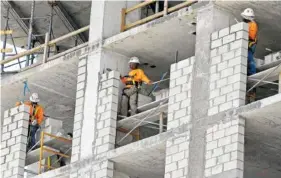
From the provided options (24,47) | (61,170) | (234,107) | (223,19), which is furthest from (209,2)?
(24,47)

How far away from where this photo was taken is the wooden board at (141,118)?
33812mm

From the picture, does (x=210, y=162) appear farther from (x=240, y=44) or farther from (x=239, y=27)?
(x=239, y=27)

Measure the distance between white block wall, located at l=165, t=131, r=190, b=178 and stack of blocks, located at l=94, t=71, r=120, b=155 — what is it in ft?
6.85

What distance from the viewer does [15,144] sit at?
36.6 meters

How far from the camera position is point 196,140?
32.1 metres

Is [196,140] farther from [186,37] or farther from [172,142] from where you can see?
[186,37]

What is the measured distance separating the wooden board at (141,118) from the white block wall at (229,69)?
1725 mm

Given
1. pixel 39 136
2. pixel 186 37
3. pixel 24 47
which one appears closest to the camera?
pixel 186 37

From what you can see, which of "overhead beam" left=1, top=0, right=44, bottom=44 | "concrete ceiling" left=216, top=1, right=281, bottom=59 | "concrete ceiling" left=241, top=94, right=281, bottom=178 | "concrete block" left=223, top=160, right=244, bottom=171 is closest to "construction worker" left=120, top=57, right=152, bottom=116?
"concrete ceiling" left=216, top=1, right=281, bottom=59

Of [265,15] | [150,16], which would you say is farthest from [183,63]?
[150,16]

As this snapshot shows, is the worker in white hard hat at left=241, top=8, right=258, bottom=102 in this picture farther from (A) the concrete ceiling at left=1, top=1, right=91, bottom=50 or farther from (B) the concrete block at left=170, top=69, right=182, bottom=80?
(A) the concrete ceiling at left=1, top=1, right=91, bottom=50

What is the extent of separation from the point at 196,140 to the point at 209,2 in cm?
301

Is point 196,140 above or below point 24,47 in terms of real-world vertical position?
below

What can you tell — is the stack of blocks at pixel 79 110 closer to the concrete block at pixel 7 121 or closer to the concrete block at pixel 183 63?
the concrete block at pixel 7 121
